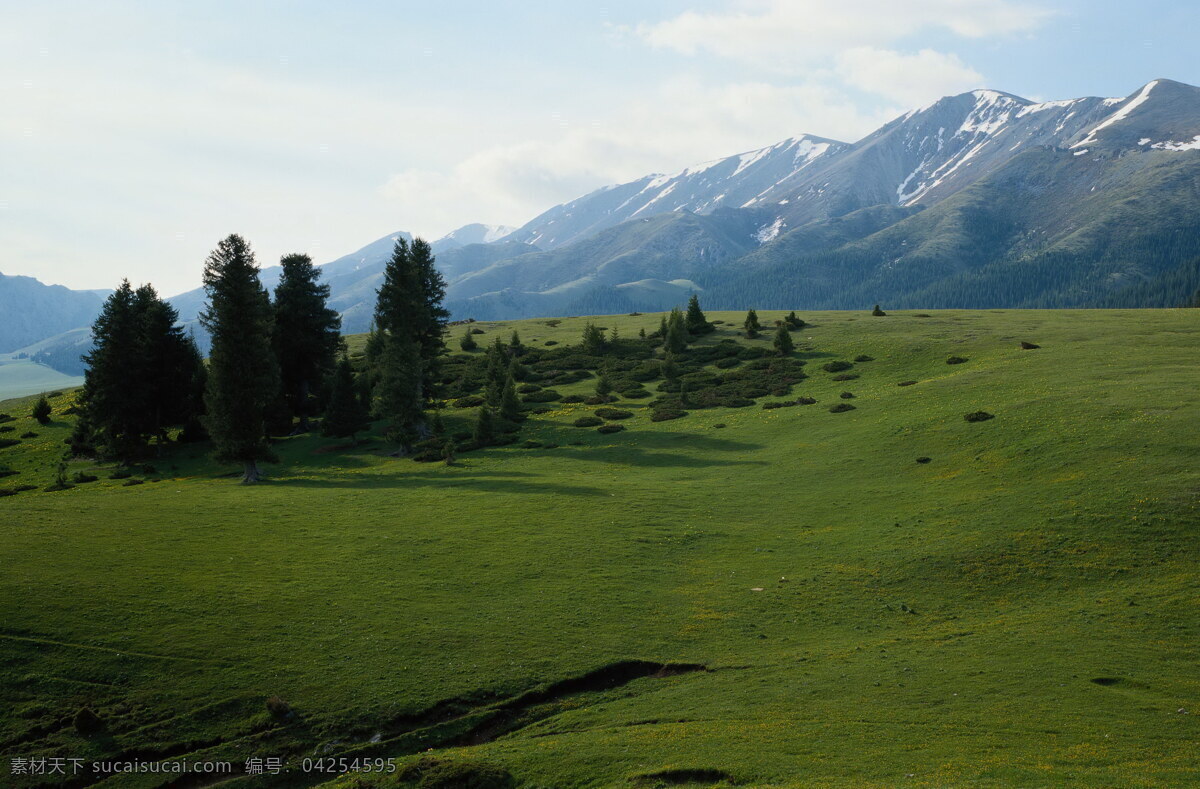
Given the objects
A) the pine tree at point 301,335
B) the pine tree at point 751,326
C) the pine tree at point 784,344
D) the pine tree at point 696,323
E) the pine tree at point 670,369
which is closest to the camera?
the pine tree at point 301,335

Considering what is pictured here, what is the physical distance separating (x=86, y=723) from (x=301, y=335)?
63115 mm

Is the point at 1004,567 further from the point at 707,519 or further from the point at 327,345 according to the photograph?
the point at 327,345

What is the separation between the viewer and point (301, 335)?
3209 inches

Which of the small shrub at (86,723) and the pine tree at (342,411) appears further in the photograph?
the pine tree at (342,411)

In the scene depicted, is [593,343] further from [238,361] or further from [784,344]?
[238,361]

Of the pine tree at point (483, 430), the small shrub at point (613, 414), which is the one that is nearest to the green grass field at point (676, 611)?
the pine tree at point (483, 430)

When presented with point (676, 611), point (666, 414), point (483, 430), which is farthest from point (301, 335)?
point (676, 611)

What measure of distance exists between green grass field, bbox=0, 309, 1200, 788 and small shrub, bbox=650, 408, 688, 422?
13.6 m

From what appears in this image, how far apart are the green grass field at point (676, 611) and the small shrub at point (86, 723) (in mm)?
236

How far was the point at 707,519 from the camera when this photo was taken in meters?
43.2

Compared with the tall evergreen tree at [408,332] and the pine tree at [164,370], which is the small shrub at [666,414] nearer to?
the tall evergreen tree at [408,332]

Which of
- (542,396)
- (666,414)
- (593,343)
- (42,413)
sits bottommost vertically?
(666,414)

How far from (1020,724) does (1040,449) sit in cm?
2936

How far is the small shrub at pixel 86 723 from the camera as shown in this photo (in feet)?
76.4
